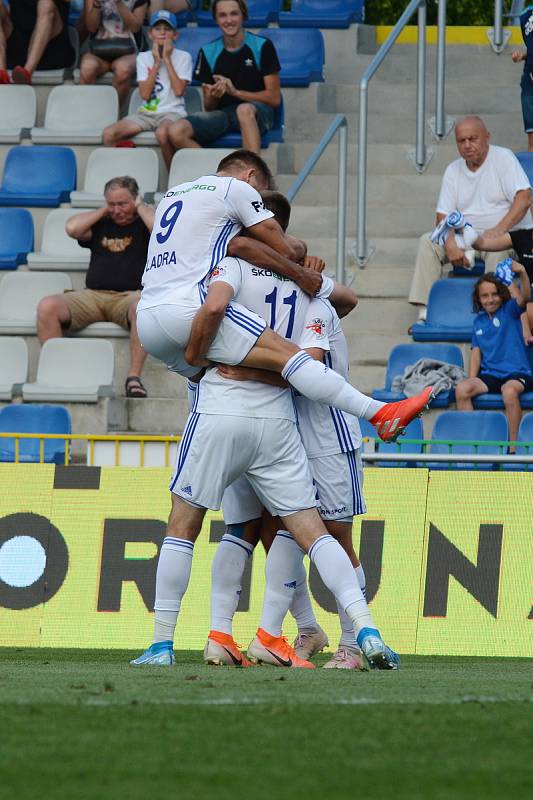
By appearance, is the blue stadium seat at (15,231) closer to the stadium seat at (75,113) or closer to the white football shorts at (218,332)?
the stadium seat at (75,113)

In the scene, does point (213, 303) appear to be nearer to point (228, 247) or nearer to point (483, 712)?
point (228, 247)

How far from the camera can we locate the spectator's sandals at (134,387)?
1129 cm

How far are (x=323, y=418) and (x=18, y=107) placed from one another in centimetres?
887

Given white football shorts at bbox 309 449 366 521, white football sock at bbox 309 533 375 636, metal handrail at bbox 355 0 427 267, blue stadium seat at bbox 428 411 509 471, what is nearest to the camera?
white football sock at bbox 309 533 375 636

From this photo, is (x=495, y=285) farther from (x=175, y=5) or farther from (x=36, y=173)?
(x=175, y=5)

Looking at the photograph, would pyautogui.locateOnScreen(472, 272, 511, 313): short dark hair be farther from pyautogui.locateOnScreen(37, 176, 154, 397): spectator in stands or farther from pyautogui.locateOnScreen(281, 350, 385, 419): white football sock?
pyautogui.locateOnScreen(281, 350, 385, 419): white football sock

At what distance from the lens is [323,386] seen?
592 cm

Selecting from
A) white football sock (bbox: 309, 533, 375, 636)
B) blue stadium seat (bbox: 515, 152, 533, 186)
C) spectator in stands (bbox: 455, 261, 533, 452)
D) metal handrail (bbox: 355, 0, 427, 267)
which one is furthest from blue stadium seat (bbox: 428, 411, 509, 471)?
white football sock (bbox: 309, 533, 375, 636)

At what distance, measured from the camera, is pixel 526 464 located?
8.95 metres

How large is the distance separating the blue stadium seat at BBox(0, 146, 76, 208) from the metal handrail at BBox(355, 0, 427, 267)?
9.10ft

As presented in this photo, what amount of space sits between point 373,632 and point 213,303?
1427mm

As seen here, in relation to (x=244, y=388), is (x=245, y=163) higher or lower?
higher

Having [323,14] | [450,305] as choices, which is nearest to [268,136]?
[323,14]

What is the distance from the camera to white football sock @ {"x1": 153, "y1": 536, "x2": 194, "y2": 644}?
19.9 ft
